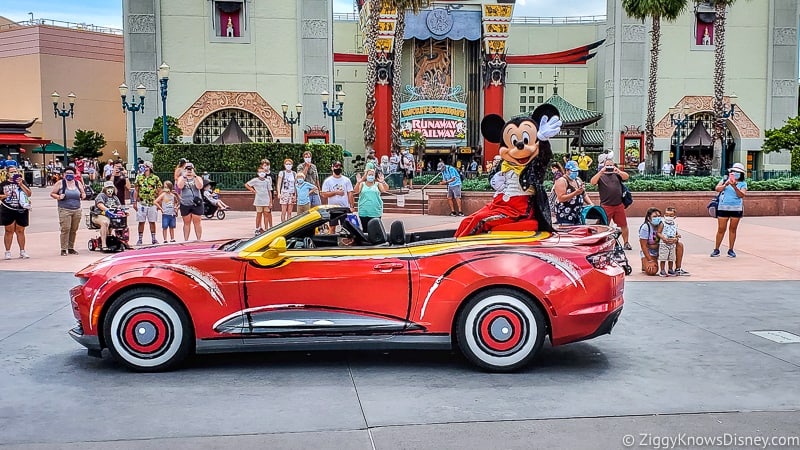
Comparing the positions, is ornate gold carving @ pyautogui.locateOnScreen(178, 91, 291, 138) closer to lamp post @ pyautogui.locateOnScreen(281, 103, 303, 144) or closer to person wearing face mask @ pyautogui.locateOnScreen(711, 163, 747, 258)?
lamp post @ pyautogui.locateOnScreen(281, 103, 303, 144)

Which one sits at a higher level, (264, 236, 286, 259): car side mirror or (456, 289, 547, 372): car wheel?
(264, 236, 286, 259): car side mirror

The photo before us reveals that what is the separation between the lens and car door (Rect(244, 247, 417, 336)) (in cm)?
633

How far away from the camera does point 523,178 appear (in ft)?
24.5

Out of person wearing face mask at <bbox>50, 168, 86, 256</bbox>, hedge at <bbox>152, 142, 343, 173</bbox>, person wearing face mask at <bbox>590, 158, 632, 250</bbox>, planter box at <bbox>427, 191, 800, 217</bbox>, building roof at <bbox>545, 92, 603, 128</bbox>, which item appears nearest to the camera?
person wearing face mask at <bbox>590, 158, 632, 250</bbox>

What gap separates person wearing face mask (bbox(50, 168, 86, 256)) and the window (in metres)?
26.2

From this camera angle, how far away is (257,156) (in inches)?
1115

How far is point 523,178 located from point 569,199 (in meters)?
5.11

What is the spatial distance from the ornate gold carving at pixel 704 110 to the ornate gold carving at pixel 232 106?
2099 centimetres

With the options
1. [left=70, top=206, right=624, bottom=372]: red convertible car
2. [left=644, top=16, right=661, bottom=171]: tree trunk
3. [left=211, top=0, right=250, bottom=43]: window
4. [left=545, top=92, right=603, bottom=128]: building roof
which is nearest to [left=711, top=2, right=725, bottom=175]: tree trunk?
[left=644, top=16, right=661, bottom=171]: tree trunk

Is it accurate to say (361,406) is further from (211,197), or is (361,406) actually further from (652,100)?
(652,100)

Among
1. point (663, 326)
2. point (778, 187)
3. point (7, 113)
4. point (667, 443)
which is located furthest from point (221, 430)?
point (7, 113)

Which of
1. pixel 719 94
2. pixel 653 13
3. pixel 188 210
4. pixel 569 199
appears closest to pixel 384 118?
pixel 653 13

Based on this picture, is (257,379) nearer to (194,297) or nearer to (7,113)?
(194,297)

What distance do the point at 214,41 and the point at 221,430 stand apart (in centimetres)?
3671
